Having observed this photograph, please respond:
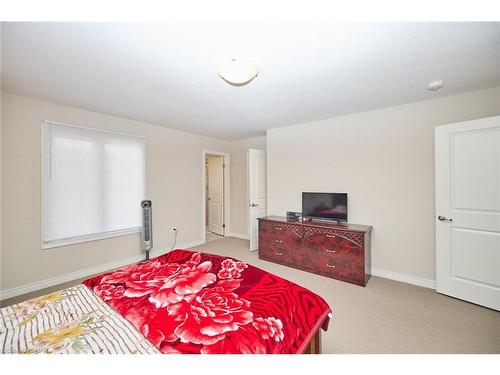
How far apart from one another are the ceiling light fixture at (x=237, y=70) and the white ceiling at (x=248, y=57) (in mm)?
200

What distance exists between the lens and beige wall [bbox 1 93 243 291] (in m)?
2.34

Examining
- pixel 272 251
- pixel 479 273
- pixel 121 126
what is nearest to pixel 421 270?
pixel 479 273

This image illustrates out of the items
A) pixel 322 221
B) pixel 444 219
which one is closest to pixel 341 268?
pixel 322 221

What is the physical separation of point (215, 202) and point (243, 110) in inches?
122

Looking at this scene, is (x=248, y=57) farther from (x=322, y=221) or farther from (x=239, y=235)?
(x=239, y=235)

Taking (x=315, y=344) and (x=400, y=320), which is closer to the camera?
(x=315, y=344)

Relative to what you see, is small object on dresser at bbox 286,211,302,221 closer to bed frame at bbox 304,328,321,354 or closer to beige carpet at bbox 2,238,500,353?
beige carpet at bbox 2,238,500,353

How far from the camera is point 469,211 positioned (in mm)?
2195

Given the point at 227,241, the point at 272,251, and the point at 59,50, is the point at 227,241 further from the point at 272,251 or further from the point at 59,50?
the point at 59,50

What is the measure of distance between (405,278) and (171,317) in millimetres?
3045

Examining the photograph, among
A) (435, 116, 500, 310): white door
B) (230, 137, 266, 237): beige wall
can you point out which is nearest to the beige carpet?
(435, 116, 500, 310): white door

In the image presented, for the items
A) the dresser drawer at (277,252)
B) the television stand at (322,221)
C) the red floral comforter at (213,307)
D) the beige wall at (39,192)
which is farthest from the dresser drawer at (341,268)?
the beige wall at (39,192)

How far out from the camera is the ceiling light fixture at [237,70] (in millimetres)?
1402

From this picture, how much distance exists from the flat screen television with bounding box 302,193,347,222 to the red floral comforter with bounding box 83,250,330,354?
2.01 meters
